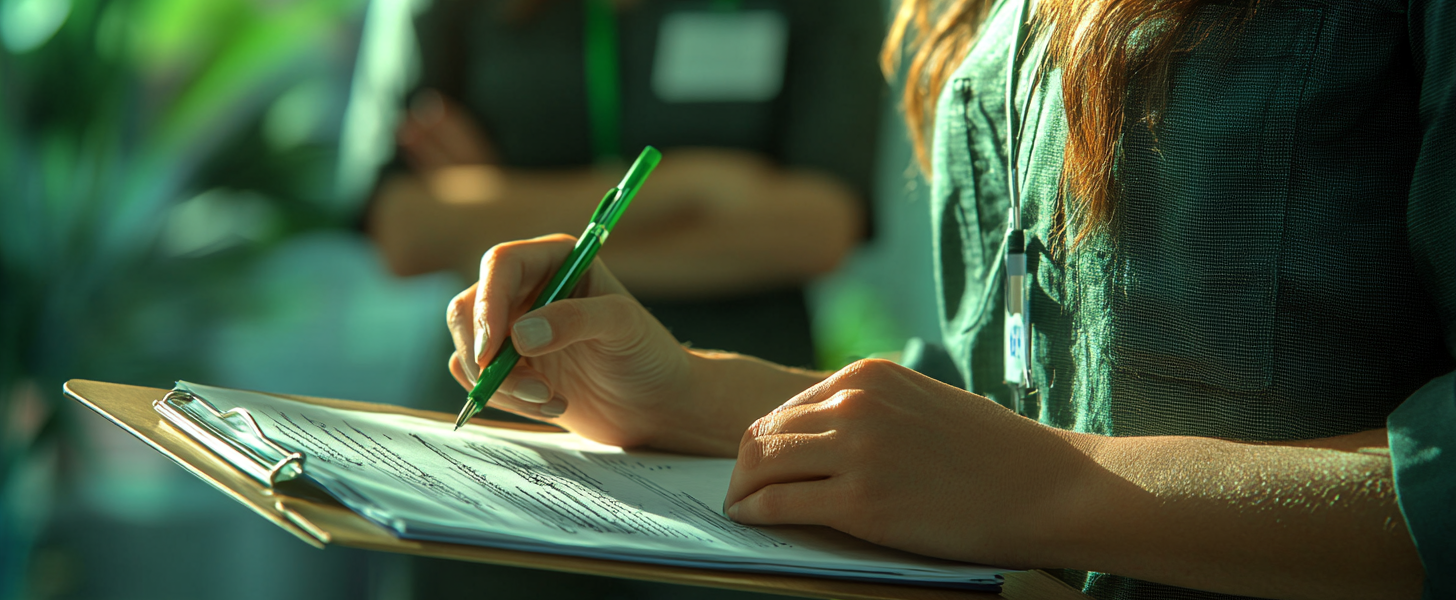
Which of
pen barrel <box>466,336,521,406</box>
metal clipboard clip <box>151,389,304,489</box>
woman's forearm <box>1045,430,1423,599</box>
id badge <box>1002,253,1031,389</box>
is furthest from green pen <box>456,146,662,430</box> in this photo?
woman's forearm <box>1045,430,1423,599</box>

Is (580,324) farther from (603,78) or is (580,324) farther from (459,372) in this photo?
(603,78)

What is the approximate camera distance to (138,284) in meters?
2.68

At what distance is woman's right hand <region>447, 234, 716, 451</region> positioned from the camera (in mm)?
711

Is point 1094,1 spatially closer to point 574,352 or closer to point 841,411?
point 841,411

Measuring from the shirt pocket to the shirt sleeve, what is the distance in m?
0.06

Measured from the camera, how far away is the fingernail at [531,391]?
2.49ft

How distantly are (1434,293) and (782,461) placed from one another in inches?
14.0

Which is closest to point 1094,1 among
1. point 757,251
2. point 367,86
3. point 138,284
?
point 757,251

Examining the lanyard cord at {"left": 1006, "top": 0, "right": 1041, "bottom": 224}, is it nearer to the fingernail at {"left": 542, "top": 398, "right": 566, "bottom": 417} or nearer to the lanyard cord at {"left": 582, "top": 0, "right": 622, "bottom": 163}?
the fingernail at {"left": 542, "top": 398, "right": 566, "bottom": 417}

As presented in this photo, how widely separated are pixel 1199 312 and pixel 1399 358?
11 cm

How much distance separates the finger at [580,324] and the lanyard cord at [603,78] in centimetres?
86

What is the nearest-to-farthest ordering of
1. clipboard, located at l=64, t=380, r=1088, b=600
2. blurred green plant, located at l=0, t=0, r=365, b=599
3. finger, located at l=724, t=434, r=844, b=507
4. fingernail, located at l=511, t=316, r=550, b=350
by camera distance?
1. clipboard, located at l=64, t=380, r=1088, b=600
2. finger, located at l=724, t=434, r=844, b=507
3. fingernail, located at l=511, t=316, r=550, b=350
4. blurred green plant, located at l=0, t=0, r=365, b=599

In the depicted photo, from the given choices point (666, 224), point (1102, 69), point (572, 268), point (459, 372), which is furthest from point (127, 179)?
point (1102, 69)

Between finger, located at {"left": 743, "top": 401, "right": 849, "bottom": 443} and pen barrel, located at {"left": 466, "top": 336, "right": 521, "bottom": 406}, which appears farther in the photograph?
pen barrel, located at {"left": 466, "top": 336, "right": 521, "bottom": 406}
